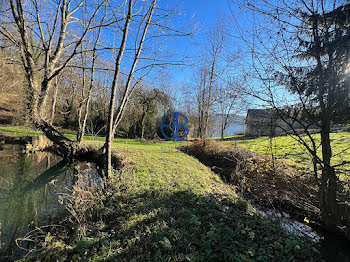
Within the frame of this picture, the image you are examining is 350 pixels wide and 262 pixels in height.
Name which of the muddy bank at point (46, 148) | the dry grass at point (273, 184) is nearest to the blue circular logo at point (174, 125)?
the dry grass at point (273, 184)

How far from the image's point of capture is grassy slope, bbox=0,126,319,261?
2176 millimetres

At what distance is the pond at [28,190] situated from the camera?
3.32 metres

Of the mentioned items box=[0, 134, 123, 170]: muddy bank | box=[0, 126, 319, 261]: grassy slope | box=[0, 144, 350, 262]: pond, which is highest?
box=[0, 134, 123, 170]: muddy bank

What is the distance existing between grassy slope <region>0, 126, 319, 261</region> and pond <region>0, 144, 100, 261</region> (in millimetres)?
1079

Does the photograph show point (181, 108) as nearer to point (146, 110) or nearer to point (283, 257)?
point (146, 110)

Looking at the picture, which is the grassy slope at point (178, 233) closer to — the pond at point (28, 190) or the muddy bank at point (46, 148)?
the pond at point (28, 190)

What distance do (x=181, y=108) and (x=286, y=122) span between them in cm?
A: 1940

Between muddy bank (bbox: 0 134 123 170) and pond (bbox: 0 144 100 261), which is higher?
muddy bank (bbox: 0 134 123 170)

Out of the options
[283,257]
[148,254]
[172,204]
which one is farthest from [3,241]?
[283,257]

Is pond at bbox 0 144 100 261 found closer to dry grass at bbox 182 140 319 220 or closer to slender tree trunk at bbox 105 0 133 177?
slender tree trunk at bbox 105 0 133 177

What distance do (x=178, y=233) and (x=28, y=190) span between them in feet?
17.7

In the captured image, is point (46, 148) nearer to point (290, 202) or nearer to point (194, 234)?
point (194, 234)

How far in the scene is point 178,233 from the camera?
8.20ft

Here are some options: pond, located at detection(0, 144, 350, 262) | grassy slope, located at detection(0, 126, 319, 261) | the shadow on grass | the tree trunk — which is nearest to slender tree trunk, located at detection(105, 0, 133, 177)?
pond, located at detection(0, 144, 350, 262)
